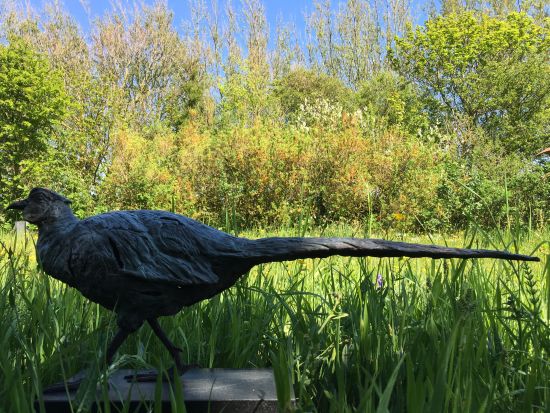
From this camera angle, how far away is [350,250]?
1324mm

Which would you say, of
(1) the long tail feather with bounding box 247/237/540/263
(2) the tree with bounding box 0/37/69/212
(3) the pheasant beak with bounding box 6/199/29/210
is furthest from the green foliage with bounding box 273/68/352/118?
(1) the long tail feather with bounding box 247/237/540/263

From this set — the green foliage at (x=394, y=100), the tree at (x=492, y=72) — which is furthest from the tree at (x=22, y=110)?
the tree at (x=492, y=72)

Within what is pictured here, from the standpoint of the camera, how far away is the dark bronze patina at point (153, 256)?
4.46ft

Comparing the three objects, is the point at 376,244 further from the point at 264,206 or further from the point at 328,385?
the point at 264,206

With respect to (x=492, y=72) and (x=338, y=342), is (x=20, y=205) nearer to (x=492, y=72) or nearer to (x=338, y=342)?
(x=338, y=342)

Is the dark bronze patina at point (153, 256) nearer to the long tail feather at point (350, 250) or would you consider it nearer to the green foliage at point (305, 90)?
the long tail feather at point (350, 250)

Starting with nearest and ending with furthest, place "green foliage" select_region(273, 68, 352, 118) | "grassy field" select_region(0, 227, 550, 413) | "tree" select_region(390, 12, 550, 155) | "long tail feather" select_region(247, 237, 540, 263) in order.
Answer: "long tail feather" select_region(247, 237, 540, 263) → "grassy field" select_region(0, 227, 550, 413) → "tree" select_region(390, 12, 550, 155) → "green foliage" select_region(273, 68, 352, 118)

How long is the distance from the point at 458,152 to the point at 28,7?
55.3 feet

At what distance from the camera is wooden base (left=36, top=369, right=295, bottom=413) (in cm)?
136

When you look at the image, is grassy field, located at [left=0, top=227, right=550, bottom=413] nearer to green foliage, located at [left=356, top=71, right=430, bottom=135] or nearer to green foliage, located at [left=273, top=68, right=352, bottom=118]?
green foliage, located at [left=356, top=71, right=430, bottom=135]

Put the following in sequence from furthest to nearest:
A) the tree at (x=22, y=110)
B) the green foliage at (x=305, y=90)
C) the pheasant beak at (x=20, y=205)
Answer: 1. the green foliage at (x=305, y=90)
2. the tree at (x=22, y=110)
3. the pheasant beak at (x=20, y=205)

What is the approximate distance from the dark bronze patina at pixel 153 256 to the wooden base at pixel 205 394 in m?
0.14

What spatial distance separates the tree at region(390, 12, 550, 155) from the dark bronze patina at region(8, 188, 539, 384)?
19496 mm

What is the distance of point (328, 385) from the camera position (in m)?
1.65
